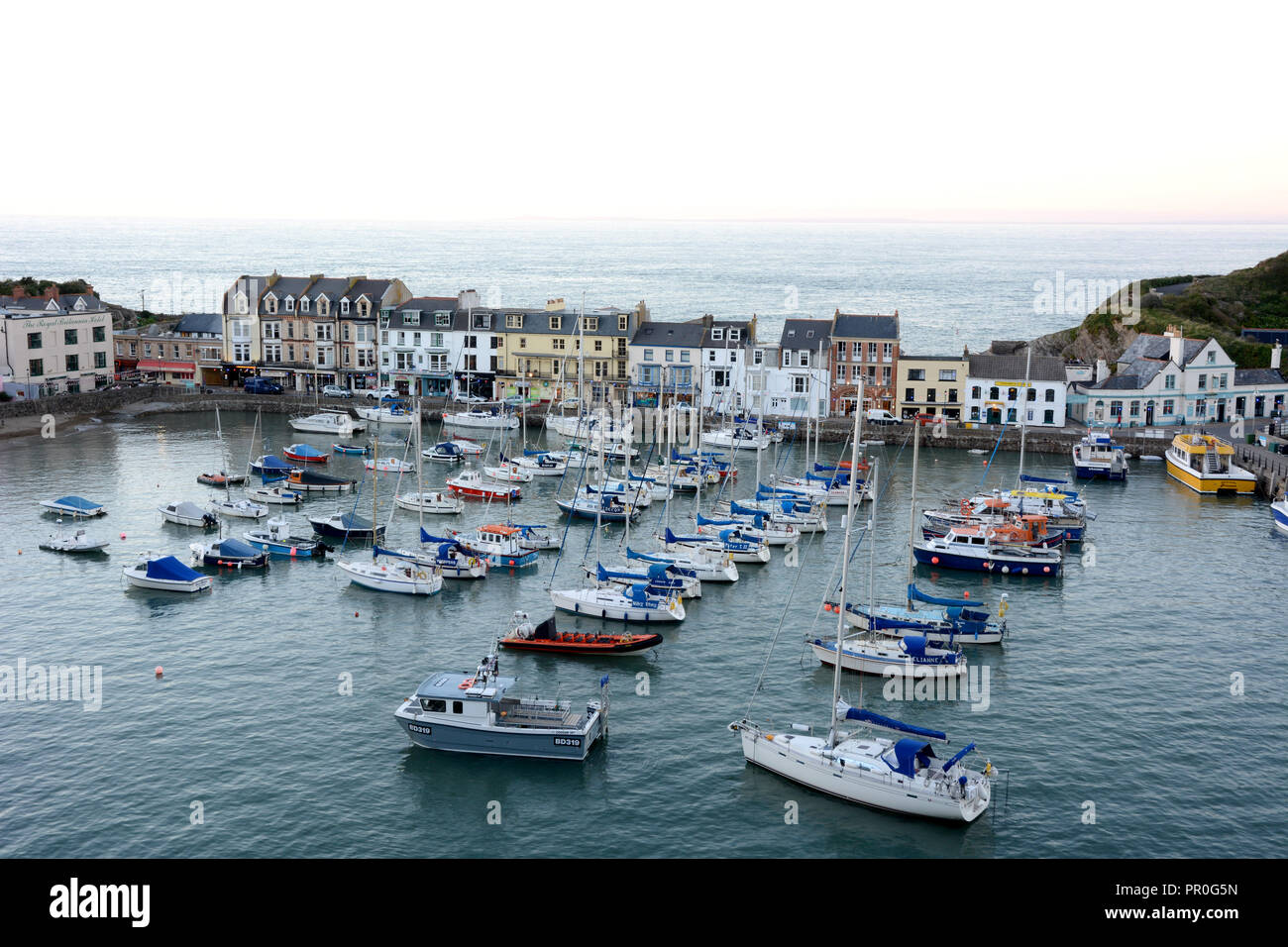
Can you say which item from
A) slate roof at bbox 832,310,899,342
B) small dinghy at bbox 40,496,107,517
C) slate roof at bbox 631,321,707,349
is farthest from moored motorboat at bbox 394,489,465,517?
A: slate roof at bbox 832,310,899,342

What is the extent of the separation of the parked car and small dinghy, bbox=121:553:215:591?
56268mm

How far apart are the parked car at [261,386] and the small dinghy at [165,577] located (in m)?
56.3

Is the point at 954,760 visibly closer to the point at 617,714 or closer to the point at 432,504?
the point at 617,714

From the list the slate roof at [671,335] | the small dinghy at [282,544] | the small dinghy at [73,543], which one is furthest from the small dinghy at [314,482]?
the slate roof at [671,335]

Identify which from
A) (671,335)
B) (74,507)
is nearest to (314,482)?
(74,507)

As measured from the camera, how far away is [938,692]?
1791 inches

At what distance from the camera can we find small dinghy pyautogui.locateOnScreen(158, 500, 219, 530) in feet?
224

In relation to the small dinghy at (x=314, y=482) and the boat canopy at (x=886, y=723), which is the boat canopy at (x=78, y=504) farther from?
the boat canopy at (x=886, y=723)

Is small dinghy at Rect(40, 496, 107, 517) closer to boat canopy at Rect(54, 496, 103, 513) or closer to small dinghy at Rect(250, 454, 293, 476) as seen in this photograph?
boat canopy at Rect(54, 496, 103, 513)

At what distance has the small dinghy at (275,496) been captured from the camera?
74125 millimetres

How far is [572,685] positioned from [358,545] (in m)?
23.8
